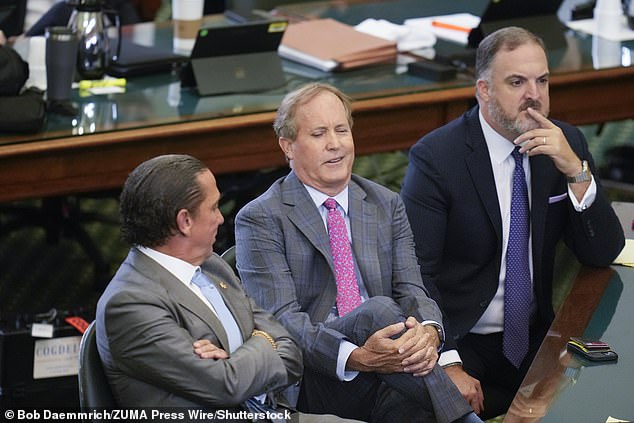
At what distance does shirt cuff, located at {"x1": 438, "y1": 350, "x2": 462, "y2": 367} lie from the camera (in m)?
3.04

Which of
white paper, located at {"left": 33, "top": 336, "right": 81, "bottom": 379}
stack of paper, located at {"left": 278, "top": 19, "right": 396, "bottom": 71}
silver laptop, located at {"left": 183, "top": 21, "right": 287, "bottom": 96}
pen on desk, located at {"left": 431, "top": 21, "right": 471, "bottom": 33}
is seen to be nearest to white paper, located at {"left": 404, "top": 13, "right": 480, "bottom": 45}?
pen on desk, located at {"left": 431, "top": 21, "right": 471, "bottom": 33}

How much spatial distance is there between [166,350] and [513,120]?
134cm

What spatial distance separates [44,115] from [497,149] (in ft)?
4.82

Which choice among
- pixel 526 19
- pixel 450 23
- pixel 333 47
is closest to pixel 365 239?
pixel 333 47

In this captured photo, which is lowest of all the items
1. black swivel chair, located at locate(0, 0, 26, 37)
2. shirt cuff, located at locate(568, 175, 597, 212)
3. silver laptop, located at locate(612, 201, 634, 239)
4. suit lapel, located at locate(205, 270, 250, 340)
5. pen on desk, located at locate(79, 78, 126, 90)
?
black swivel chair, located at locate(0, 0, 26, 37)

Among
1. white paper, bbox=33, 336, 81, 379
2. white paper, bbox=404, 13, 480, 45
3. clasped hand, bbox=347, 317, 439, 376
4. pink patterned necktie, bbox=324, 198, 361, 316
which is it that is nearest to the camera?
clasped hand, bbox=347, 317, 439, 376

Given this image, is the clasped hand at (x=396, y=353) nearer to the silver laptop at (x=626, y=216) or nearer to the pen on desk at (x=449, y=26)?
the silver laptop at (x=626, y=216)

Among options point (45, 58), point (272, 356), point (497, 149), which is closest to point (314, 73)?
point (45, 58)

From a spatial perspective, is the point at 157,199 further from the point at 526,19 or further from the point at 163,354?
the point at 526,19

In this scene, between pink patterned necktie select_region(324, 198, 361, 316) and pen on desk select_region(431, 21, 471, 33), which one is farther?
pen on desk select_region(431, 21, 471, 33)

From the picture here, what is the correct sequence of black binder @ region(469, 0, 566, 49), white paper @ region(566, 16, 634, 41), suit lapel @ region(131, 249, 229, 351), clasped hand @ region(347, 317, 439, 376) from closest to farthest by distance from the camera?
suit lapel @ region(131, 249, 229, 351) < clasped hand @ region(347, 317, 439, 376) < black binder @ region(469, 0, 566, 49) < white paper @ region(566, 16, 634, 41)

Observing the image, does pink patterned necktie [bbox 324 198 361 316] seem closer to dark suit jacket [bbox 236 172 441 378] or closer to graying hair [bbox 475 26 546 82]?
dark suit jacket [bbox 236 172 441 378]

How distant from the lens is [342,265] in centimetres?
289

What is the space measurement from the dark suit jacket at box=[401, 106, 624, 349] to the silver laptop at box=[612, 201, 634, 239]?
0.20 metres
